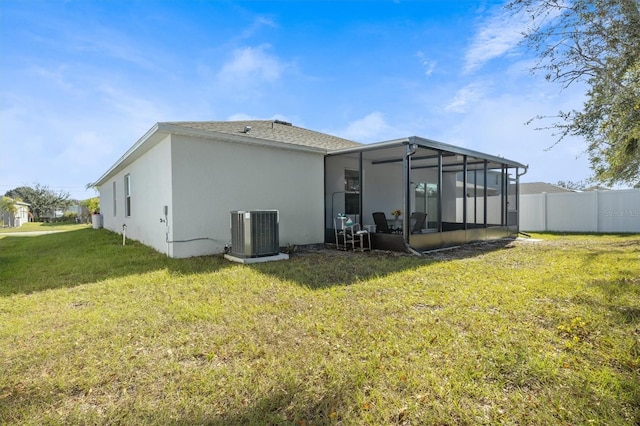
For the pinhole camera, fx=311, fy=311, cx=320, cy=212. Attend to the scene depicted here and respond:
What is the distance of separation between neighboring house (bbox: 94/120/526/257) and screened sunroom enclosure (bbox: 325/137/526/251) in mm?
35

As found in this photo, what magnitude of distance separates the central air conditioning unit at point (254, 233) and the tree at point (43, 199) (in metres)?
37.8

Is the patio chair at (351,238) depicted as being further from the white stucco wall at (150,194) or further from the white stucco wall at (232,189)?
the white stucco wall at (150,194)

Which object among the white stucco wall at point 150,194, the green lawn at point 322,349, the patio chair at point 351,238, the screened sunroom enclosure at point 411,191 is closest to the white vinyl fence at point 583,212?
the screened sunroom enclosure at point 411,191

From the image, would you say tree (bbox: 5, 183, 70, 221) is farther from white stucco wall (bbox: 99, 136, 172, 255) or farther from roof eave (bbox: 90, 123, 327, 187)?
roof eave (bbox: 90, 123, 327, 187)

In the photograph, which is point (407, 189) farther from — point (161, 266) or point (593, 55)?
point (161, 266)

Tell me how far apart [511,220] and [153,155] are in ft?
42.1

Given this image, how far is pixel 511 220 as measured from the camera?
→ 12398mm

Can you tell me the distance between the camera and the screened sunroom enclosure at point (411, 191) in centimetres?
778

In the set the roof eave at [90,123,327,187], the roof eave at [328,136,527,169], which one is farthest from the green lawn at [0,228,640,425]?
the roof eave at [328,136,527,169]

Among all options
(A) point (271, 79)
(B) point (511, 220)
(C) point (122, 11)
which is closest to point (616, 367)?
(C) point (122, 11)

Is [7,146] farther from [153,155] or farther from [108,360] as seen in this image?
[108,360]

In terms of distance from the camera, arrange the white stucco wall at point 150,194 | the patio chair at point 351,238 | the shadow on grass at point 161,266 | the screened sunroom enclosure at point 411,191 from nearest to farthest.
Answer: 1. the shadow on grass at point 161,266
2. the white stucco wall at point 150,194
3. the screened sunroom enclosure at point 411,191
4. the patio chair at point 351,238

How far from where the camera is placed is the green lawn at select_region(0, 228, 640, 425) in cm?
186

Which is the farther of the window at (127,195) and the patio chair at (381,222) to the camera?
the window at (127,195)
